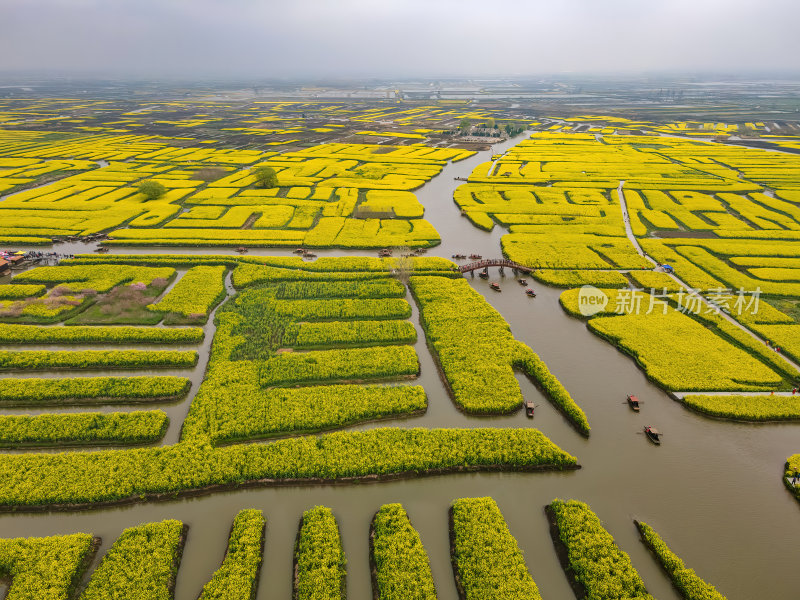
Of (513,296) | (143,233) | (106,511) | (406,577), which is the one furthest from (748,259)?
(143,233)

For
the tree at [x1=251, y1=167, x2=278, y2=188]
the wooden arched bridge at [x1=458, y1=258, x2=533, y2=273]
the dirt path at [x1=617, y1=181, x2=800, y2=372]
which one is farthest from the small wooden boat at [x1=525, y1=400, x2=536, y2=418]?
the tree at [x1=251, y1=167, x2=278, y2=188]

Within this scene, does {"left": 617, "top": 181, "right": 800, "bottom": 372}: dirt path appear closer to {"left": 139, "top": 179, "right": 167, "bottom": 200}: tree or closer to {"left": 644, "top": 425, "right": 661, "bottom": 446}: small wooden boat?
{"left": 644, "top": 425, "right": 661, "bottom": 446}: small wooden boat

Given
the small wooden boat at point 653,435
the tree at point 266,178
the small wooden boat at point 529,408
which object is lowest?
the small wooden boat at point 653,435

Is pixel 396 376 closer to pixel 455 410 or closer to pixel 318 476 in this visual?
pixel 455 410

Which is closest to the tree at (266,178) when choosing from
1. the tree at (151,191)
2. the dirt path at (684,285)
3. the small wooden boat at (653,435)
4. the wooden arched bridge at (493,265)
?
the tree at (151,191)

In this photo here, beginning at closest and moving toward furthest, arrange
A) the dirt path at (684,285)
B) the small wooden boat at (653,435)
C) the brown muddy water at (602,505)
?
the brown muddy water at (602,505), the small wooden boat at (653,435), the dirt path at (684,285)

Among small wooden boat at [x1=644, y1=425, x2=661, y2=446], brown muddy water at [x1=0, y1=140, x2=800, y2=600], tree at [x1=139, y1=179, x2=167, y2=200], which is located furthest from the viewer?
tree at [x1=139, y1=179, x2=167, y2=200]

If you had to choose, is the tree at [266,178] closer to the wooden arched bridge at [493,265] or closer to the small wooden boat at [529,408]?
the wooden arched bridge at [493,265]
